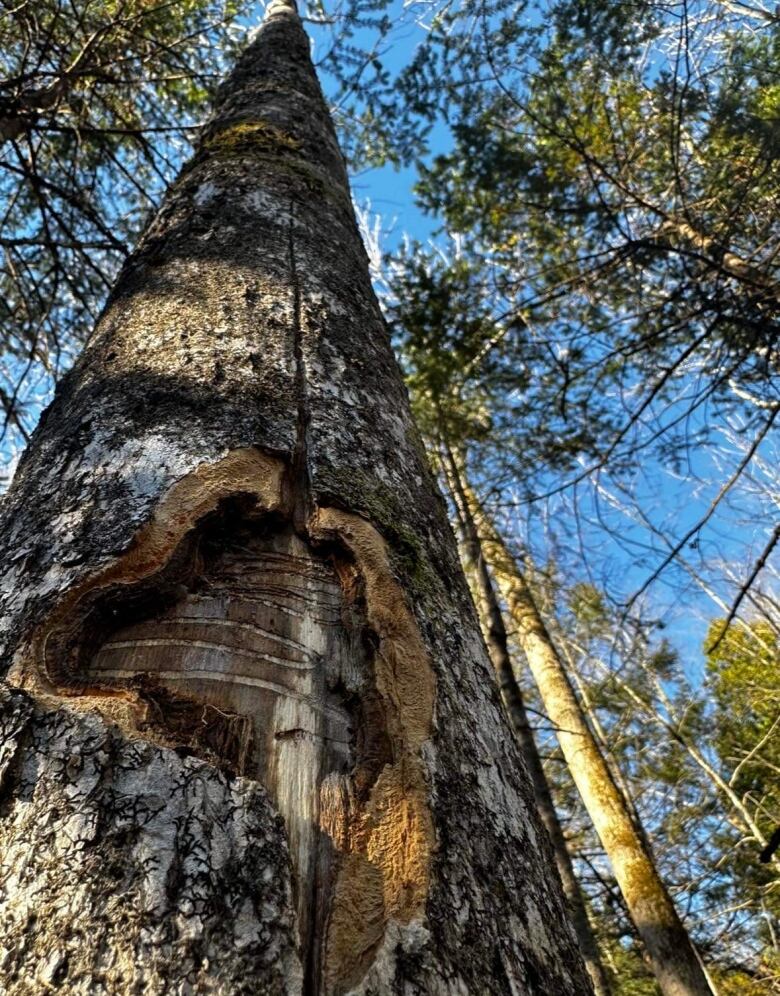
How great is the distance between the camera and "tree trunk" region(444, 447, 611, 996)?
4.49 metres

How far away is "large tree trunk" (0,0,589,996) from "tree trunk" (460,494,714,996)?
13.1 feet

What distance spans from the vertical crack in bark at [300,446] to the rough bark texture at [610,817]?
4297mm

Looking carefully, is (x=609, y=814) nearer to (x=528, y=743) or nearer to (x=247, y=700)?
(x=528, y=743)

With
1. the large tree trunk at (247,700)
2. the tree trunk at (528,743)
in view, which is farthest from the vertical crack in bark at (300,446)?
the tree trunk at (528,743)

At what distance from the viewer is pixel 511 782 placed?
1.00m

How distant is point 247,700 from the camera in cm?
90

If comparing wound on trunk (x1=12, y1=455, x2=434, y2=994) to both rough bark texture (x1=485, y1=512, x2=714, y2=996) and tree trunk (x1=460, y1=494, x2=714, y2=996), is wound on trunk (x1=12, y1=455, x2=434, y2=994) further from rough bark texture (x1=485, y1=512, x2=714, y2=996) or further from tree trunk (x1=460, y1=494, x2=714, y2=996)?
rough bark texture (x1=485, y1=512, x2=714, y2=996)

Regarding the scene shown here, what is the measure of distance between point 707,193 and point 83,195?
423 cm

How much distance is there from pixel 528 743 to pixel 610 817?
0.95 metres

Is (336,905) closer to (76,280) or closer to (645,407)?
(645,407)

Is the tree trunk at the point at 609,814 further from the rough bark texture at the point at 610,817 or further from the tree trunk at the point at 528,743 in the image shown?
the tree trunk at the point at 528,743

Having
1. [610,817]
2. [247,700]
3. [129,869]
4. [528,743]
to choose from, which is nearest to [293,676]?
[247,700]

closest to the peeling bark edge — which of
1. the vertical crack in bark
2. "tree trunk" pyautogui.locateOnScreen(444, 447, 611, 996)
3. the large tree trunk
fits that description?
the large tree trunk

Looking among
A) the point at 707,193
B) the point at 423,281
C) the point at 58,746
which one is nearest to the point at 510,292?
the point at 423,281
